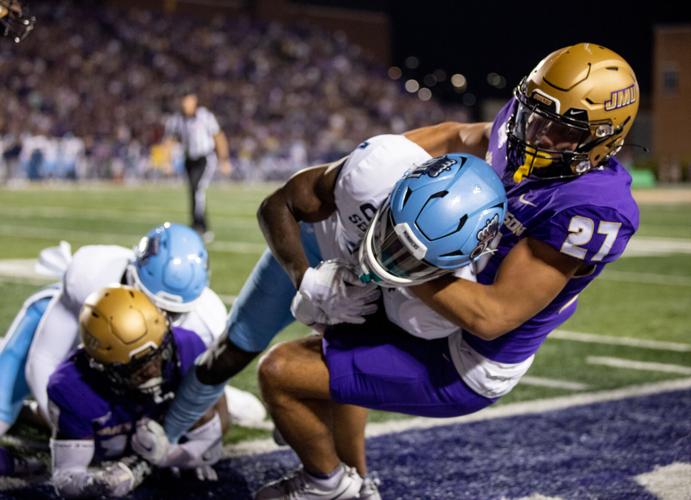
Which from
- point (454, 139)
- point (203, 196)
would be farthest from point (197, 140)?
point (454, 139)

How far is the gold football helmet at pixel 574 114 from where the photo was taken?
2.41 metres

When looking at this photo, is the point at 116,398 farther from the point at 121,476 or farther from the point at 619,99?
the point at 619,99

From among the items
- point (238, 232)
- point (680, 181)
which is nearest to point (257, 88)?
point (680, 181)

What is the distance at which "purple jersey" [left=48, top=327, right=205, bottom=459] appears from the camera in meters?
2.86

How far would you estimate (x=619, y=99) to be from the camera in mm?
2441

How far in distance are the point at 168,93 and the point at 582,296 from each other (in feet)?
72.6

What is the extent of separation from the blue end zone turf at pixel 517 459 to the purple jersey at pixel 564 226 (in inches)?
25.5

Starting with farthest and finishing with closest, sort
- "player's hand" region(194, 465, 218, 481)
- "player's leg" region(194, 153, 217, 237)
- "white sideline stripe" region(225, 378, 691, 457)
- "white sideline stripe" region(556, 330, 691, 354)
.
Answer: "player's leg" region(194, 153, 217, 237) → "white sideline stripe" region(556, 330, 691, 354) → "white sideline stripe" region(225, 378, 691, 457) → "player's hand" region(194, 465, 218, 481)

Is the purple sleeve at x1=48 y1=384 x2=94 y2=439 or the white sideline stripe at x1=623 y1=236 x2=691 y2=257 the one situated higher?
the purple sleeve at x1=48 y1=384 x2=94 y2=439

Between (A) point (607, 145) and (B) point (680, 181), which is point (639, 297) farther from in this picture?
(B) point (680, 181)

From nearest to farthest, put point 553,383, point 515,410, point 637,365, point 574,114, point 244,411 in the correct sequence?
point 574,114 → point 244,411 → point 515,410 → point 553,383 → point 637,365

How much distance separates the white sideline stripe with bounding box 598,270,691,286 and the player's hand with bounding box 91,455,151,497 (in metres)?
5.24

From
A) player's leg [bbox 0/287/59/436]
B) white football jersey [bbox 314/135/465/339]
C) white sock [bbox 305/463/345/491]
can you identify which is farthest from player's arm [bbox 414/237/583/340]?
player's leg [bbox 0/287/59/436]

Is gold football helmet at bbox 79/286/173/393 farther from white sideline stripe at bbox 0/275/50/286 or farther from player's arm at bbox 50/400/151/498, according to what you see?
Answer: white sideline stripe at bbox 0/275/50/286
